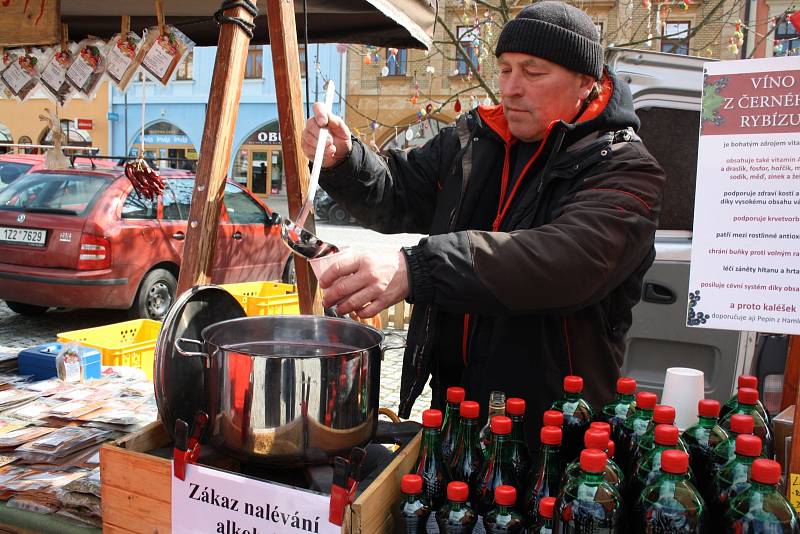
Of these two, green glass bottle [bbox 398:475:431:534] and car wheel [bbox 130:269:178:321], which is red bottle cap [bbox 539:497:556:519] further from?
car wheel [bbox 130:269:178:321]

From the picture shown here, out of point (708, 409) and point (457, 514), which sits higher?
point (708, 409)

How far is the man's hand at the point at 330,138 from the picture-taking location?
→ 1.76m

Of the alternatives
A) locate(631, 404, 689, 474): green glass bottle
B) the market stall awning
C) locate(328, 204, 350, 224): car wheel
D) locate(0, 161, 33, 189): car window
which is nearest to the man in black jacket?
locate(631, 404, 689, 474): green glass bottle

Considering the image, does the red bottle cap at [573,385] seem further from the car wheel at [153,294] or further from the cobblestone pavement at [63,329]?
the car wheel at [153,294]

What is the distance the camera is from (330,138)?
6.04ft

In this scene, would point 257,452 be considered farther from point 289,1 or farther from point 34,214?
point 34,214

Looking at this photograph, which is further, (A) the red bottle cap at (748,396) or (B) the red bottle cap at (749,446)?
(A) the red bottle cap at (748,396)

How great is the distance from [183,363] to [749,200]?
1264 mm

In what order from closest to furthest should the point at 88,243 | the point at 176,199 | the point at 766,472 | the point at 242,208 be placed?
1. the point at 766,472
2. the point at 88,243
3. the point at 176,199
4. the point at 242,208

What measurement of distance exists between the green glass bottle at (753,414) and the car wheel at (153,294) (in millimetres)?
5598

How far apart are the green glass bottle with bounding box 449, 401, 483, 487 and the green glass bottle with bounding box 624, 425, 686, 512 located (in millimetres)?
314

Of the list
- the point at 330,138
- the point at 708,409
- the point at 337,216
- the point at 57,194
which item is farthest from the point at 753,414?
the point at 337,216

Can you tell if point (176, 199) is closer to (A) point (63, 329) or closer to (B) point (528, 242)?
(A) point (63, 329)

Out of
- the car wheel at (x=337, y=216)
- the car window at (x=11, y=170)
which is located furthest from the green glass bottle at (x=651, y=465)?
the car wheel at (x=337, y=216)
